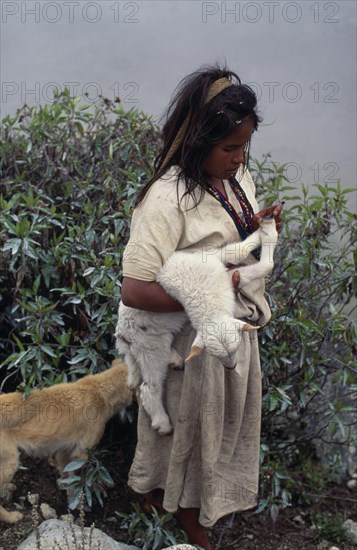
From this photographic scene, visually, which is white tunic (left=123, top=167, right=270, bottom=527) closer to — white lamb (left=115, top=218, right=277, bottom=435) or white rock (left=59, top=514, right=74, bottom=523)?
white lamb (left=115, top=218, right=277, bottom=435)

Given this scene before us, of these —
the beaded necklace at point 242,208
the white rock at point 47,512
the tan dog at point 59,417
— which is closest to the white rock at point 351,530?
the tan dog at point 59,417

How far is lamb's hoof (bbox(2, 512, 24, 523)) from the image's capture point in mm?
3789

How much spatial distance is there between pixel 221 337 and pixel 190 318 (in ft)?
0.52

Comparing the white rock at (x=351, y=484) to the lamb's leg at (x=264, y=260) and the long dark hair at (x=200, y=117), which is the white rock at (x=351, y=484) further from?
the long dark hair at (x=200, y=117)

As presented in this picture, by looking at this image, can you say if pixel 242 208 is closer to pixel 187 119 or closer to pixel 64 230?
pixel 187 119

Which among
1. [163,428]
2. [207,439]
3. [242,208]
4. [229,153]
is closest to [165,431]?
[163,428]

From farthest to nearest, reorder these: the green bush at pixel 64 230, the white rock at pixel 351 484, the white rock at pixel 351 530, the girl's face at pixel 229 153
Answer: the white rock at pixel 351 484
the white rock at pixel 351 530
the green bush at pixel 64 230
the girl's face at pixel 229 153

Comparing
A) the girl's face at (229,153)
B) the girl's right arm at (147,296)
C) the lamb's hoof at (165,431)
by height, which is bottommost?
the lamb's hoof at (165,431)

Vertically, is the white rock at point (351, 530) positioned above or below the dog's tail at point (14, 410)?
below

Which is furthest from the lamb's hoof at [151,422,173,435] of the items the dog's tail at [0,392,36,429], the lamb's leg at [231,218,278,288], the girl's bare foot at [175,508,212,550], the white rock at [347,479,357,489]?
the white rock at [347,479,357,489]

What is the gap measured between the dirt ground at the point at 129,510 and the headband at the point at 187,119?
182cm

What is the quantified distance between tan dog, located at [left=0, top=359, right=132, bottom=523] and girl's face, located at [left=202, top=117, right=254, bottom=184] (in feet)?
4.53

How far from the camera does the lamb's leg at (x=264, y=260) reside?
114 inches

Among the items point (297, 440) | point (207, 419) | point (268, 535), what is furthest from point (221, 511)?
point (297, 440)
